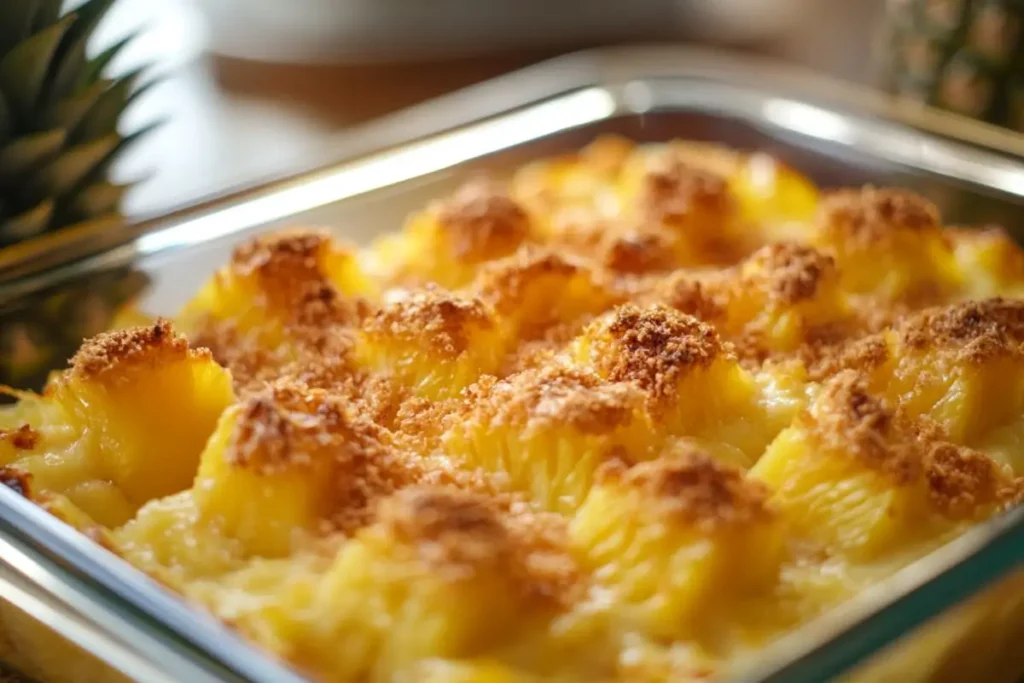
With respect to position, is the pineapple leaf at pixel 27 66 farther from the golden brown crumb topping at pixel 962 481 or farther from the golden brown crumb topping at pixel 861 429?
the golden brown crumb topping at pixel 962 481

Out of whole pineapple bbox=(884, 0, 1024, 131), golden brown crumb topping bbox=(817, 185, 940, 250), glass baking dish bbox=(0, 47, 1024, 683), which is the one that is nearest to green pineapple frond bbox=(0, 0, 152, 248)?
glass baking dish bbox=(0, 47, 1024, 683)

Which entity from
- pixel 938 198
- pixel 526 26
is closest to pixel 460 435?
pixel 938 198

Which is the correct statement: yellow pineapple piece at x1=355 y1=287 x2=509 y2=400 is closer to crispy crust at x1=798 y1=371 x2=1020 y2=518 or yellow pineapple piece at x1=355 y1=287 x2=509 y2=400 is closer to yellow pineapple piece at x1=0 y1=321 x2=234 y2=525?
yellow pineapple piece at x1=0 y1=321 x2=234 y2=525

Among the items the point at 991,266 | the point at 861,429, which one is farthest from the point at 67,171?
the point at 991,266

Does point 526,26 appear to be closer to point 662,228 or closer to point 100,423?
point 662,228

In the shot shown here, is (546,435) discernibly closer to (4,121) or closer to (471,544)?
(471,544)
